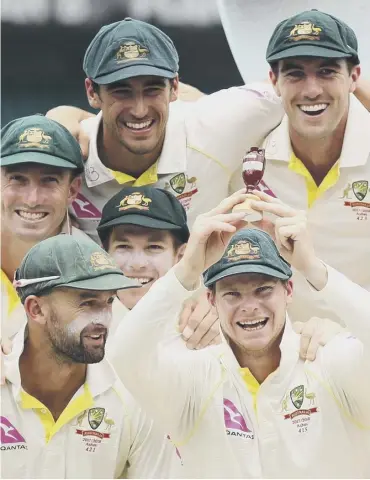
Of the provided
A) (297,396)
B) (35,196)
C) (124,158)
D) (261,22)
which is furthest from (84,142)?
(297,396)

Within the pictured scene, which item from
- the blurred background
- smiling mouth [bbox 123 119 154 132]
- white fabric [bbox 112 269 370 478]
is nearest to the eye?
white fabric [bbox 112 269 370 478]

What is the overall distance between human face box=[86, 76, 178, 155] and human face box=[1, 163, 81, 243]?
7.7 inches

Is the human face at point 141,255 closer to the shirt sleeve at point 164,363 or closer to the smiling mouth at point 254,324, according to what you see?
the shirt sleeve at point 164,363

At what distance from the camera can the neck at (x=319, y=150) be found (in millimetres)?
3477

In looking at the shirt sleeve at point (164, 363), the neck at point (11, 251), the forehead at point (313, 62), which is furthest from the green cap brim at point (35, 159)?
the forehead at point (313, 62)

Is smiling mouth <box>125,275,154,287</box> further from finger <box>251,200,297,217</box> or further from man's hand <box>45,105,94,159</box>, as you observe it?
finger <box>251,200,297,217</box>

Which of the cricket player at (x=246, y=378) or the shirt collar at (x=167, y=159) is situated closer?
the cricket player at (x=246, y=378)

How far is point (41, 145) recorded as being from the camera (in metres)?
3.44

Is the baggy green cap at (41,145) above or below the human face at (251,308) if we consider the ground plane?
above

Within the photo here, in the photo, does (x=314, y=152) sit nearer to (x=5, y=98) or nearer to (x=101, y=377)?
(x=101, y=377)

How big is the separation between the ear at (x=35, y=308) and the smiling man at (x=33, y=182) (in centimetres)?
26

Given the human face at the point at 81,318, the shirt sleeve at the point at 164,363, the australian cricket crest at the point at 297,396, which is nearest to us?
the shirt sleeve at the point at 164,363

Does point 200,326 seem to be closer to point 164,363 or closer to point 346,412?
point 164,363

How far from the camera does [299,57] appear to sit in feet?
11.1
